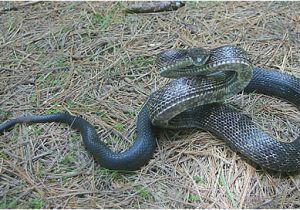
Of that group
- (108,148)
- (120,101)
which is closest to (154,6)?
(120,101)

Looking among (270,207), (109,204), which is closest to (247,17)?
(270,207)

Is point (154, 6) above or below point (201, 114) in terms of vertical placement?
above

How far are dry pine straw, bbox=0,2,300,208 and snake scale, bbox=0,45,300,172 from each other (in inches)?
4.3

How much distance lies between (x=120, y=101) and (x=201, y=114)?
92cm

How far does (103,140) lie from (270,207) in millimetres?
1609

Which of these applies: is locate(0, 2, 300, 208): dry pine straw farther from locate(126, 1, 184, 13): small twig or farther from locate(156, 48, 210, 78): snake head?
locate(156, 48, 210, 78): snake head

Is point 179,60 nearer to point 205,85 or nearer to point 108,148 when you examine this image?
point 205,85

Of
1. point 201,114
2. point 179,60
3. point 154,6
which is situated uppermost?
point 179,60

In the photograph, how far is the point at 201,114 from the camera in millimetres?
3926

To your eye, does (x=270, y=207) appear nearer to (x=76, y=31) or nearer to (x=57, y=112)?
(x=57, y=112)

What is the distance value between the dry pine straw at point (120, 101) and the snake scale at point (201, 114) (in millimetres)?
110

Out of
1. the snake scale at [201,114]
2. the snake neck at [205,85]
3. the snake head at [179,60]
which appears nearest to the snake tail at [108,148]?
the snake scale at [201,114]

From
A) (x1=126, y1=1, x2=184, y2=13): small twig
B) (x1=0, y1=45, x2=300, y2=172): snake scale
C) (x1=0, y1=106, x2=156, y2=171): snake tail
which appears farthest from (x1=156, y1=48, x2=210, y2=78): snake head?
(x1=126, y1=1, x2=184, y2=13): small twig

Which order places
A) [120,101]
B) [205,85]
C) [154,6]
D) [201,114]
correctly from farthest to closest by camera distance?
[154,6] < [120,101] < [201,114] < [205,85]
